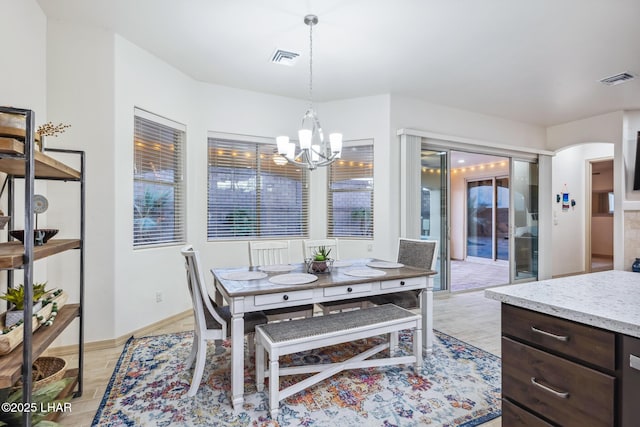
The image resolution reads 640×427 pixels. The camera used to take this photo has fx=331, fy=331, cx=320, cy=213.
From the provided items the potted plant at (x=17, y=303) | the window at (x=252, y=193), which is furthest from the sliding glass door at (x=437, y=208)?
the potted plant at (x=17, y=303)

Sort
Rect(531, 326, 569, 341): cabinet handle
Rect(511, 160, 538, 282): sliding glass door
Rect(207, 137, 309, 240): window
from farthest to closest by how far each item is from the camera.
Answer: Rect(511, 160, 538, 282): sliding glass door, Rect(207, 137, 309, 240): window, Rect(531, 326, 569, 341): cabinet handle

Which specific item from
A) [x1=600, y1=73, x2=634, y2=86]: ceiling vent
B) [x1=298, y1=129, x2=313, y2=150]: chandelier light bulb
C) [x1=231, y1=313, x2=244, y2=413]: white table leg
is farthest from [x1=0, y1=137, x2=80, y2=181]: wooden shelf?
[x1=600, y1=73, x2=634, y2=86]: ceiling vent

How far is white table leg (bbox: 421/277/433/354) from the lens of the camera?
2.81 metres

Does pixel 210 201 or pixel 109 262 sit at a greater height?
pixel 210 201

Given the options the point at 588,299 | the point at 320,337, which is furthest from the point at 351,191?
the point at 588,299

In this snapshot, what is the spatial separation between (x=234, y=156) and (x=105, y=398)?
2.95 metres

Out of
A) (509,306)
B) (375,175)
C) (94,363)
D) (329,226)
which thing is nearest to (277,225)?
(329,226)

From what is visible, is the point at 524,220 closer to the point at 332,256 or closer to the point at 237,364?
the point at 332,256

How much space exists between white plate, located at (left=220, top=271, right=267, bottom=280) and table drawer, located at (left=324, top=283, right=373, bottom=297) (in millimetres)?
535

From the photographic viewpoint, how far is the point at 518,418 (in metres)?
1.40

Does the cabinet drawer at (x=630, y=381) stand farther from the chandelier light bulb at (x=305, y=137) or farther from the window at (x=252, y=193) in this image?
the window at (x=252, y=193)

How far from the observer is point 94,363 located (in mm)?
2713

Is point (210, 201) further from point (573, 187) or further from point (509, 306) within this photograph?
point (573, 187)

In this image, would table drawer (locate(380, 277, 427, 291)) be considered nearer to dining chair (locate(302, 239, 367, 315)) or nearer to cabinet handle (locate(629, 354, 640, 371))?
dining chair (locate(302, 239, 367, 315))
